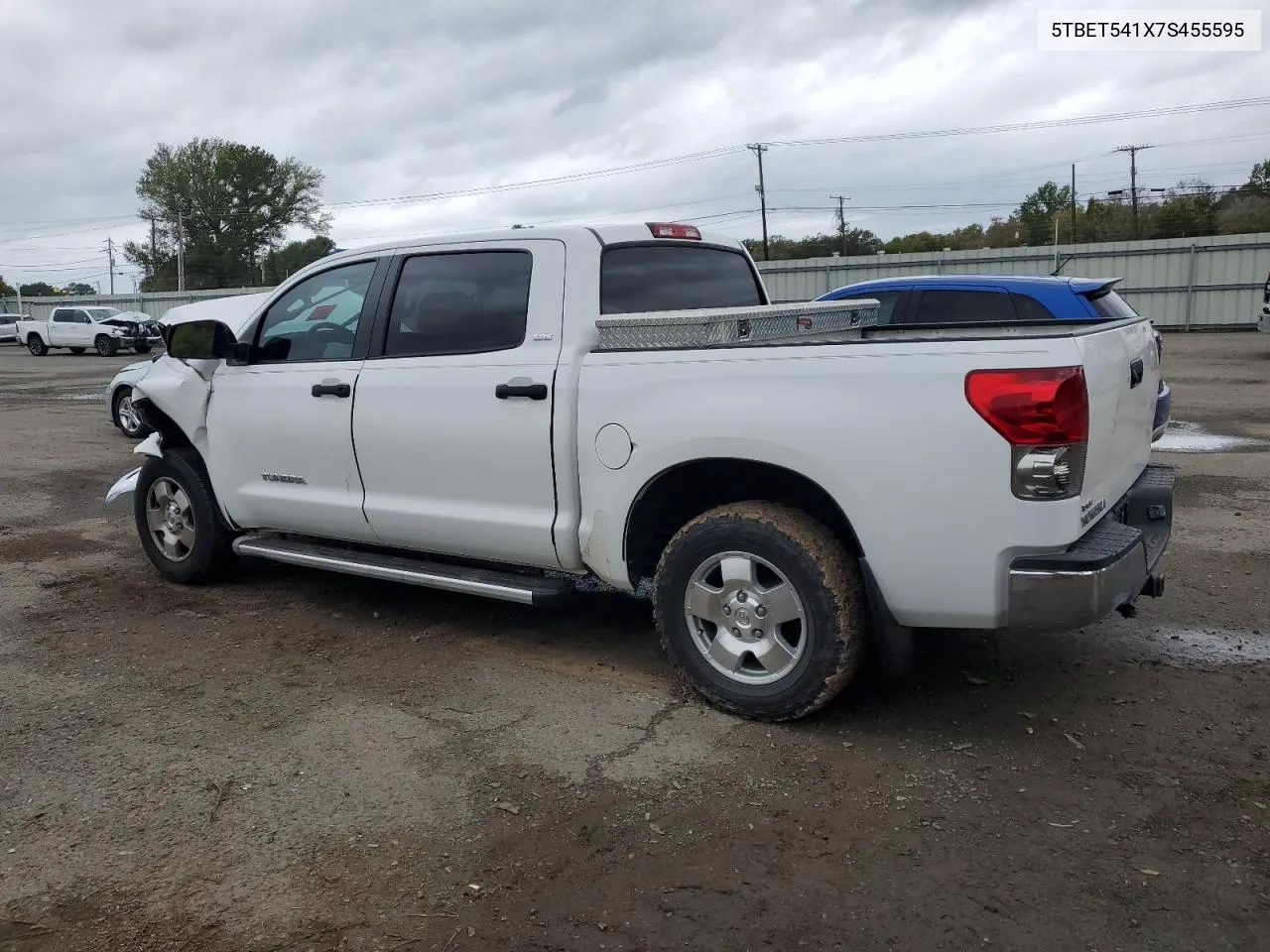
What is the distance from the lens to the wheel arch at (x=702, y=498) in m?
4.12

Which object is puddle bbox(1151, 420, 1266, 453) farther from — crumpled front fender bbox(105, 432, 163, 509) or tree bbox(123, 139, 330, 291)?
tree bbox(123, 139, 330, 291)

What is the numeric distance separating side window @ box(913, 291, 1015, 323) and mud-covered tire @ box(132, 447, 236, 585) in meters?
5.34

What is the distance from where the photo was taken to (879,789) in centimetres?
362

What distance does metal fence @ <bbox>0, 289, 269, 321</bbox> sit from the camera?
44.9 metres

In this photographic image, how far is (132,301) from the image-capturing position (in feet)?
167

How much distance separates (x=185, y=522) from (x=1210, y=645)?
17.5 feet

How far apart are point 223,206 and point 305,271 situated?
77244 millimetres

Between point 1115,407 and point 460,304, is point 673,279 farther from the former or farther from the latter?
point 1115,407

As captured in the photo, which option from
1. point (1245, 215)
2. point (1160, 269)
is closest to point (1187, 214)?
point (1245, 215)

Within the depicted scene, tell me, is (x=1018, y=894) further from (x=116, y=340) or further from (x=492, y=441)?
(x=116, y=340)

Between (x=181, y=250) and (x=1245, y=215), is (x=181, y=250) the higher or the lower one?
the higher one

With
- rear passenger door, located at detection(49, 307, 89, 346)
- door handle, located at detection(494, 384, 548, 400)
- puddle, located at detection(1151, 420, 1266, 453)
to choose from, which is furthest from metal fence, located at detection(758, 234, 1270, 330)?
door handle, located at detection(494, 384, 548, 400)

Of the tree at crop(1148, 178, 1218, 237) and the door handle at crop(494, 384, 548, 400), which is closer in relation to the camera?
the door handle at crop(494, 384, 548, 400)

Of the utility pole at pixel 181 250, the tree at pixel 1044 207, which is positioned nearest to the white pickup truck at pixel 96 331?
the utility pole at pixel 181 250
